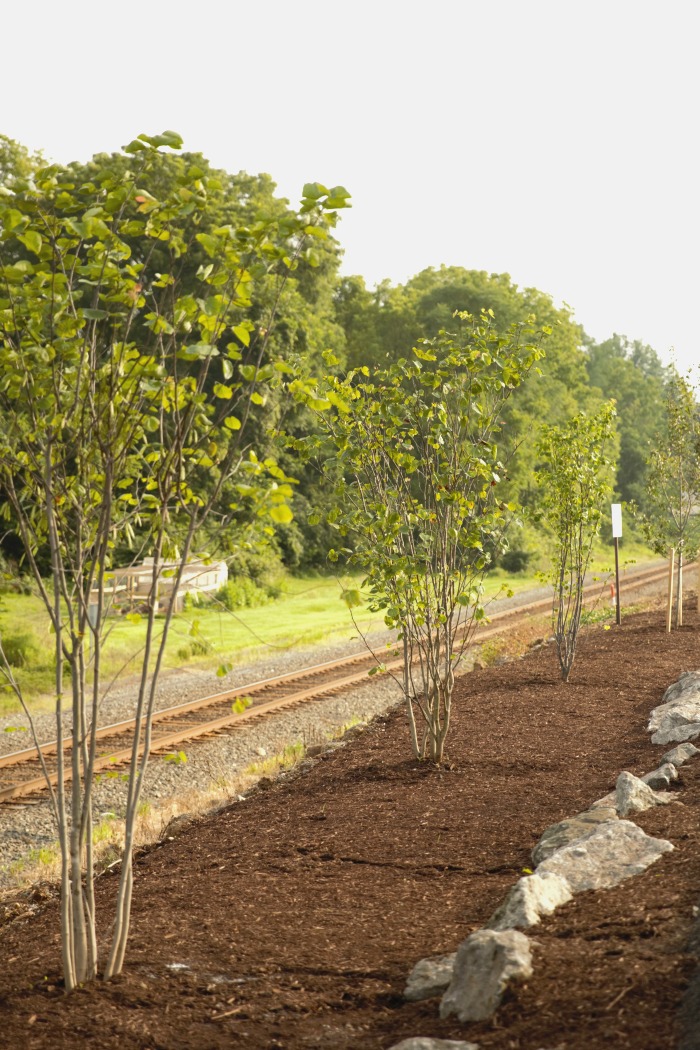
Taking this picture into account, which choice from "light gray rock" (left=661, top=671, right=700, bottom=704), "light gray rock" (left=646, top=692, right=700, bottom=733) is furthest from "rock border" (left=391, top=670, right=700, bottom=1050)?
"light gray rock" (left=661, top=671, right=700, bottom=704)

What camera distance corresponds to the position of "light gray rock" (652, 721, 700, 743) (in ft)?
28.4

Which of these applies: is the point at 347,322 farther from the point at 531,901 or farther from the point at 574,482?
the point at 531,901

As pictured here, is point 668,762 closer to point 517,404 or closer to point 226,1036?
point 226,1036

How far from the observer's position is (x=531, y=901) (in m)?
4.67

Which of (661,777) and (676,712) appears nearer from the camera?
(661,777)

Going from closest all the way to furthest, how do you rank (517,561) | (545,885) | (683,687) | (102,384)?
(102,384) → (545,885) → (683,687) → (517,561)

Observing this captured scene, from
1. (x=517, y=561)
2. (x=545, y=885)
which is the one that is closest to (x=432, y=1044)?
(x=545, y=885)

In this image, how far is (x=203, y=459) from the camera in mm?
4699

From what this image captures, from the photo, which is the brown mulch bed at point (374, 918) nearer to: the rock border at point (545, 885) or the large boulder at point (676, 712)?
the rock border at point (545, 885)

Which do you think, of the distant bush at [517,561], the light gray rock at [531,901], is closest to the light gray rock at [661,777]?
the light gray rock at [531,901]

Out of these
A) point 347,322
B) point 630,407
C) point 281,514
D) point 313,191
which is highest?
point 347,322

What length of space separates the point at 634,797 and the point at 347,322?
45.1 m

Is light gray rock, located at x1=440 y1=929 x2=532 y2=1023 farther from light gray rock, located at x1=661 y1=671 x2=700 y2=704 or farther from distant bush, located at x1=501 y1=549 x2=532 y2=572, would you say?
distant bush, located at x1=501 y1=549 x2=532 y2=572

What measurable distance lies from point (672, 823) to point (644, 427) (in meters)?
72.5
